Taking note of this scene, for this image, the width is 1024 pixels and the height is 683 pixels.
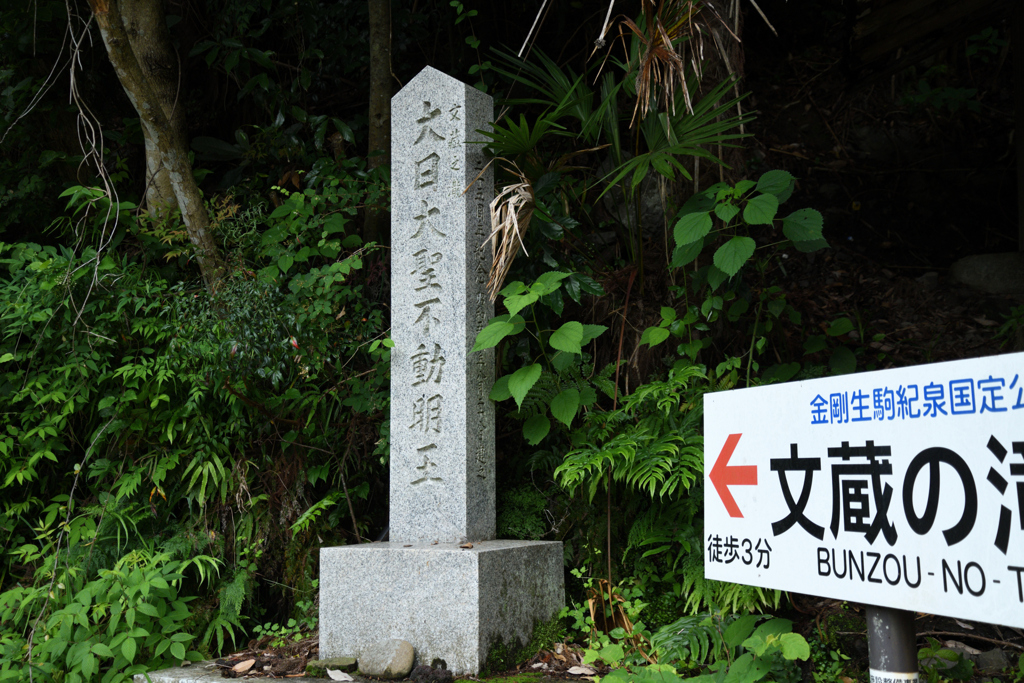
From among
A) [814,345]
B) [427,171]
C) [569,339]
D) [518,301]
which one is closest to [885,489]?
[569,339]

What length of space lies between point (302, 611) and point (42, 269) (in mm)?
2597

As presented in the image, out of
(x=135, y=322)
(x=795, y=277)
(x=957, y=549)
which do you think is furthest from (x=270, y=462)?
(x=795, y=277)

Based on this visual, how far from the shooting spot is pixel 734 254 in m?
3.44

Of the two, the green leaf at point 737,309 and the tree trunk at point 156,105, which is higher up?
the tree trunk at point 156,105

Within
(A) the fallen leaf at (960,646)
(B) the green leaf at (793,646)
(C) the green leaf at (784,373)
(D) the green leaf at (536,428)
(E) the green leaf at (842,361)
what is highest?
(E) the green leaf at (842,361)

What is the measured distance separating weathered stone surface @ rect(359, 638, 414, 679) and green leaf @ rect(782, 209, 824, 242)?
271 centimetres

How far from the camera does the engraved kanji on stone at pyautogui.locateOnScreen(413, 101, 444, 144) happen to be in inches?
150

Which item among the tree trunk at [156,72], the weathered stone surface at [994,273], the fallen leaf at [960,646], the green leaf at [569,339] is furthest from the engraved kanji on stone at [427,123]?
the weathered stone surface at [994,273]

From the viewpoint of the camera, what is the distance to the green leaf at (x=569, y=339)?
11.0 ft

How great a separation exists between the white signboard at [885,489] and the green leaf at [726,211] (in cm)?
172

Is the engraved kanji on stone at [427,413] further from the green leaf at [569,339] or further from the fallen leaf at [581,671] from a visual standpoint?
the fallen leaf at [581,671]

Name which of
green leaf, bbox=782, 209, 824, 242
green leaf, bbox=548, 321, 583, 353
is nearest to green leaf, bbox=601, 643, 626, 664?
green leaf, bbox=548, 321, 583, 353

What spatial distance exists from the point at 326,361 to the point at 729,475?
2.77 meters

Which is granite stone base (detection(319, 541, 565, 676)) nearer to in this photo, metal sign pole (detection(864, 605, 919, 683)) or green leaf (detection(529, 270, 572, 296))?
green leaf (detection(529, 270, 572, 296))
